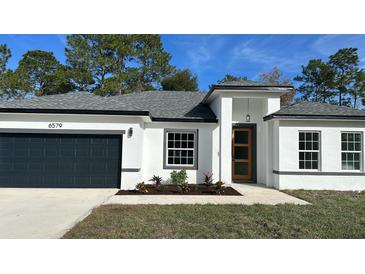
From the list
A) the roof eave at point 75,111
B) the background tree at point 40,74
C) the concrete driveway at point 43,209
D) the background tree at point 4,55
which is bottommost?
the concrete driveway at point 43,209

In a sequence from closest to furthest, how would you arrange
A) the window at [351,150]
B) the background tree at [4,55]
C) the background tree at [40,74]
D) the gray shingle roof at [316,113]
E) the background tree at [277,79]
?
1. the gray shingle roof at [316,113]
2. the window at [351,150]
3. the background tree at [40,74]
4. the background tree at [4,55]
5. the background tree at [277,79]

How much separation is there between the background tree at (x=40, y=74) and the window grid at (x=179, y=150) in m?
19.9

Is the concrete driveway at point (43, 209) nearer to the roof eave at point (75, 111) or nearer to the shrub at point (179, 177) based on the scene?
the shrub at point (179, 177)

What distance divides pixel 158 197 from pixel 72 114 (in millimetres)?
4923

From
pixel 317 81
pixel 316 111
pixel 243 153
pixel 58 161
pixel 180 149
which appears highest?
pixel 317 81

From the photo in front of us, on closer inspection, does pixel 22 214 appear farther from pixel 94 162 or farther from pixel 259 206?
pixel 259 206

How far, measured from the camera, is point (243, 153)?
12.0m

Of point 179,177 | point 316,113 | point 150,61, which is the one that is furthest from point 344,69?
point 179,177

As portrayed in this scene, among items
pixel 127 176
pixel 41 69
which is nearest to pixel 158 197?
pixel 127 176

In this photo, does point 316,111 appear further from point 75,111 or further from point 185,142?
point 75,111

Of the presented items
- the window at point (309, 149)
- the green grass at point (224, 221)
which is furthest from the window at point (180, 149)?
the window at point (309, 149)

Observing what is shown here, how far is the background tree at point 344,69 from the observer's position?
3241 cm

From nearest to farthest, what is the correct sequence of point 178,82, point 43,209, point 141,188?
point 43,209, point 141,188, point 178,82

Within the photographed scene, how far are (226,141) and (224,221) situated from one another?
17.9ft
